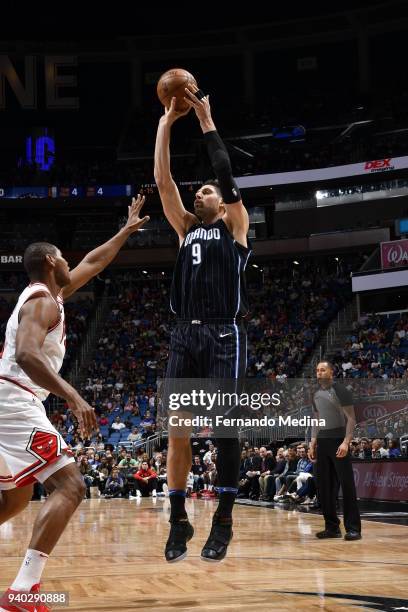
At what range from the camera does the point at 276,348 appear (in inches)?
1236

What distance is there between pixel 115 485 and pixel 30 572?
18.9 m

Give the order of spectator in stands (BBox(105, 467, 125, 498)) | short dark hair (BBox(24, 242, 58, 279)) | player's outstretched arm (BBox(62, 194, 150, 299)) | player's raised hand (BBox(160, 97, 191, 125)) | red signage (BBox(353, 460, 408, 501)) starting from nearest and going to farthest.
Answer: short dark hair (BBox(24, 242, 58, 279)), player's raised hand (BBox(160, 97, 191, 125)), player's outstretched arm (BBox(62, 194, 150, 299)), red signage (BBox(353, 460, 408, 501)), spectator in stands (BBox(105, 467, 125, 498))

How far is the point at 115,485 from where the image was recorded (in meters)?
23.2

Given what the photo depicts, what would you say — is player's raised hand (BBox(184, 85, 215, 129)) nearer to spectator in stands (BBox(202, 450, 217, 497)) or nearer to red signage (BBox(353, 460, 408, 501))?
red signage (BBox(353, 460, 408, 501))

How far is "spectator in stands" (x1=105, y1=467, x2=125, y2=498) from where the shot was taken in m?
23.2

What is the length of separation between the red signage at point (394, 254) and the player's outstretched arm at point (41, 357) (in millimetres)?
25097

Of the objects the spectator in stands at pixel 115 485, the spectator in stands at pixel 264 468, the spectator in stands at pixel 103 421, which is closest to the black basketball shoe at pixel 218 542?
the spectator in stands at pixel 264 468

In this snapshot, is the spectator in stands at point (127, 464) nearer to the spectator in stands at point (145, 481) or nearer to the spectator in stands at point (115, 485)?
the spectator in stands at point (115, 485)

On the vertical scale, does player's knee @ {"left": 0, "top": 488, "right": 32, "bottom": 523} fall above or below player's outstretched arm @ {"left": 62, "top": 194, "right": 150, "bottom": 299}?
below

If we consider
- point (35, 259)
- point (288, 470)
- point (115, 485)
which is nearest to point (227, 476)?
point (35, 259)

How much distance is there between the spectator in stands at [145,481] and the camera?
23062 mm

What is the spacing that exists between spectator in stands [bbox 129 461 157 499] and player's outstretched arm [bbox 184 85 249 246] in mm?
17746

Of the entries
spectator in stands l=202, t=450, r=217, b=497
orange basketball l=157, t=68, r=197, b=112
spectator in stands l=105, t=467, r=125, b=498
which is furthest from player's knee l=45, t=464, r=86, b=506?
spectator in stands l=105, t=467, r=125, b=498

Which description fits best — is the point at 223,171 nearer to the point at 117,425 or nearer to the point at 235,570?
the point at 235,570
